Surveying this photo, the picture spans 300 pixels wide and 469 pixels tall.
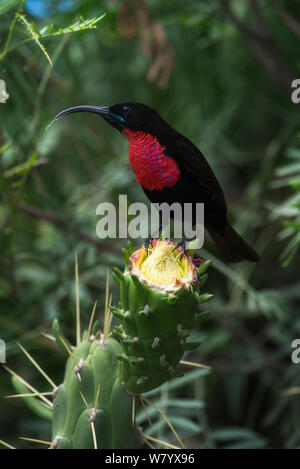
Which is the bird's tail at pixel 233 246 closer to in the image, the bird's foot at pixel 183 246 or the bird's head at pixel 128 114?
the bird's foot at pixel 183 246

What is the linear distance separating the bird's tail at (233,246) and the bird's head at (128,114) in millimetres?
295

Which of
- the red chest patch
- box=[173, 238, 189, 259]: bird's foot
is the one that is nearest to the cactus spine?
box=[173, 238, 189, 259]: bird's foot

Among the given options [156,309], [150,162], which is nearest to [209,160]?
[150,162]

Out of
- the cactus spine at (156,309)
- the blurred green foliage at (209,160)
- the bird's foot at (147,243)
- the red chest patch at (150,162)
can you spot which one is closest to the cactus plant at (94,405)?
the cactus spine at (156,309)

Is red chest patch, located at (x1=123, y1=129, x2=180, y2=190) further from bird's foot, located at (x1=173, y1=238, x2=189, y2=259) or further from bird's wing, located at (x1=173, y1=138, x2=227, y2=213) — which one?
bird's foot, located at (x1=173, y1=238, x2=189, y2=259)

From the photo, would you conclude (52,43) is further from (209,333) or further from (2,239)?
(209,333)

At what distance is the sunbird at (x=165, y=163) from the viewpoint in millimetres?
1016

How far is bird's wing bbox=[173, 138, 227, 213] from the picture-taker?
106cm

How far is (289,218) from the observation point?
2055 mm

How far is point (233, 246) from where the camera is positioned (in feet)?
3.89

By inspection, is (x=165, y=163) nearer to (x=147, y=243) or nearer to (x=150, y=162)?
(x=150, y=162)

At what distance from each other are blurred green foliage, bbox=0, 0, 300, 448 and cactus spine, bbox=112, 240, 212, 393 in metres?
0.58

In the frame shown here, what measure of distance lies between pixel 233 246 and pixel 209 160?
1.07 m
